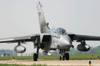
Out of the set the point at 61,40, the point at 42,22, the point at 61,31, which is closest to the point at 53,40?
the point at 61,31

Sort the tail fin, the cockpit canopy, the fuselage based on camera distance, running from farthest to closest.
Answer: the tail fin < the cockpit canopy < the fuselage

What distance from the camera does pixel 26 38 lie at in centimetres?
3116

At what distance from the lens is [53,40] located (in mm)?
29016

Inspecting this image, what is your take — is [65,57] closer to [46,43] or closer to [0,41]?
[46,43]

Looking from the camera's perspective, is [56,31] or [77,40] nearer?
[56,31]

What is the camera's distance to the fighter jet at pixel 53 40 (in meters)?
27.7

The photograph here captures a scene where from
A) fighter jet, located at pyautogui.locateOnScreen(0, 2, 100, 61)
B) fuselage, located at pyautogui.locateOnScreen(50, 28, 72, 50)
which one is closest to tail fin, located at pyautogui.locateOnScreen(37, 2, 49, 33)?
fighter jet, located at pyautogui.locateOnScreen(0, 2, 100, 61)

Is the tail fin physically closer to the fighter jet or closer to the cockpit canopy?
the fighter jet

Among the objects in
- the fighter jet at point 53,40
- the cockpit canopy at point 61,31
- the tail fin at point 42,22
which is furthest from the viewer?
the tail fin at point 42,22

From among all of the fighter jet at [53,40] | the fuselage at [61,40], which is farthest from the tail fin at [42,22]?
the fuselage at [61,40]

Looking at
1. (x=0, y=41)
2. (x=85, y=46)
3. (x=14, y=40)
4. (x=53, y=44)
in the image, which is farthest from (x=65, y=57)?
(x=0, y=41)

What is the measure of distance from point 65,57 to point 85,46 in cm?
398

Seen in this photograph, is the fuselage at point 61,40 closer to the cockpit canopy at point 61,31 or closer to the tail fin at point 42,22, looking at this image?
the cockpit canopy at point 61,31

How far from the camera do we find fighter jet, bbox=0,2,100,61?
2770 cm
